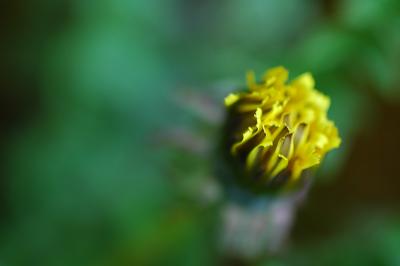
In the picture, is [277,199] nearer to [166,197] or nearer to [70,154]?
[166,197]

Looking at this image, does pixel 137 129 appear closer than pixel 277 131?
No

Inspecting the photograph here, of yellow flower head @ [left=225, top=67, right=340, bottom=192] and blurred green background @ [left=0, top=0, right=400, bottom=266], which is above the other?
blurred green background @ [left=0, top=0, right=400, bottom=266]

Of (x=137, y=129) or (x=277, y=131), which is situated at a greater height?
(x=137, y=129)

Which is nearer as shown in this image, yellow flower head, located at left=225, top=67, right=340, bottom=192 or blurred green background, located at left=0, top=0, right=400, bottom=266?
yellow flower head, located at left=225, top=67, right=340, bottom=192
